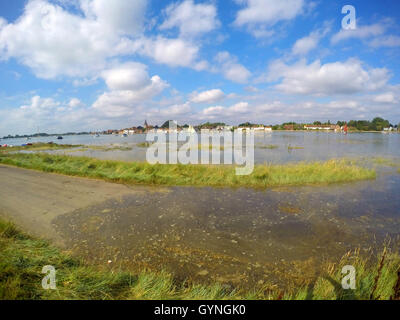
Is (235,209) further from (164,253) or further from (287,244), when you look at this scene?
(164,253)

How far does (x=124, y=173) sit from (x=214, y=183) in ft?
21.6

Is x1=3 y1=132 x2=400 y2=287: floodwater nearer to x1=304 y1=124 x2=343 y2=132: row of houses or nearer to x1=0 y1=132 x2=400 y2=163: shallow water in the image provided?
x1=0 y1=132 x2=400 y2=163: shallow water

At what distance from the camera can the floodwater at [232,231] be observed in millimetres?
4754

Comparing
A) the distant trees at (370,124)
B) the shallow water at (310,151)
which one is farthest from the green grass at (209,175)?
the distant trees at (370,124)

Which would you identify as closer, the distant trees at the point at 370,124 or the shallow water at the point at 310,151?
the shallow water at the point at 310,151

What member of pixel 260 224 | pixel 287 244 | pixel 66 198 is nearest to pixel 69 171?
pixel 66 198

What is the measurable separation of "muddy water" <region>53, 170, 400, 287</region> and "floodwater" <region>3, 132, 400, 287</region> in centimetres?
3

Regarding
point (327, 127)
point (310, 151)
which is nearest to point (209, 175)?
point (310, 151)

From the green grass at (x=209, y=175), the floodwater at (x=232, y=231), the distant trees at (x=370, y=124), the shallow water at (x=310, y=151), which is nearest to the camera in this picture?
the floodwater at (x=232, y=231)

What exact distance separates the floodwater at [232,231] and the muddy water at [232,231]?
0.03m

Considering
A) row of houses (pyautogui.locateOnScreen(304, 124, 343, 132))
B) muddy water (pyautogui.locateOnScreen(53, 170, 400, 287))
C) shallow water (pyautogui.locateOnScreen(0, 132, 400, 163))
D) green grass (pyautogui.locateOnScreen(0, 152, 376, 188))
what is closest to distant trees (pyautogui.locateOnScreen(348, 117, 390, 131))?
row of houses (pyautogui.locateOnScreen(304, 124, 343, 132))

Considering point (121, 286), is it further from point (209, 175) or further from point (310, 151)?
point (310, 151)

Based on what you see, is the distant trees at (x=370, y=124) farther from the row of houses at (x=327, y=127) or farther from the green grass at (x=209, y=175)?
the green grass at (x=209, y=175)

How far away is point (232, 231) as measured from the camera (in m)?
A: 6.51
